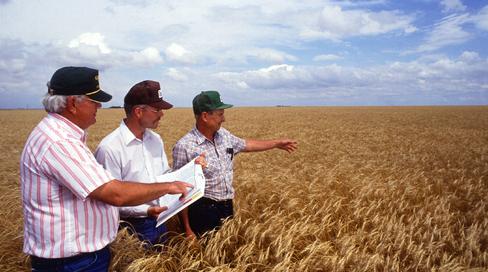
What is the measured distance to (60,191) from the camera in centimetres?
226

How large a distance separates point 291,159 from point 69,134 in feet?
39.2

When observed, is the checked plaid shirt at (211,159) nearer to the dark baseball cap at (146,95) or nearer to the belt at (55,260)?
the dark baseball cap at (146,95)

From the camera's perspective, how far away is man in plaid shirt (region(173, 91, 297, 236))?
393cm

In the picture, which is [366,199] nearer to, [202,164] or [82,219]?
[202,164]

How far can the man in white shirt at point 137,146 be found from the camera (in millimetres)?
3506

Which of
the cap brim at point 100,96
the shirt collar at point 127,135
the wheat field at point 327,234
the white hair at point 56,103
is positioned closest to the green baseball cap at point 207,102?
the shirt collar at point 127,135

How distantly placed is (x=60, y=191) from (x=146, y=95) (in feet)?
4.75

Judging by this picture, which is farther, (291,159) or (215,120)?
(291,159)

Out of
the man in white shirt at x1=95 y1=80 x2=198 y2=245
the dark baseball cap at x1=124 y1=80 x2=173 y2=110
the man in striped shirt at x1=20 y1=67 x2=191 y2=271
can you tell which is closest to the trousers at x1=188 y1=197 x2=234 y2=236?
the man in white shirt at x1=95 y1=80 x2=198 y2=245

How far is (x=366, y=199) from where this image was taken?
612cm

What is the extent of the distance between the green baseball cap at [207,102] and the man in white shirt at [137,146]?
1.30 ft

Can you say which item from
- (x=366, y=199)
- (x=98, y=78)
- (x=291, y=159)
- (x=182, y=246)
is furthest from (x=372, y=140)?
(x=98, y=78)

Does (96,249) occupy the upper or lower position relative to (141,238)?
upper

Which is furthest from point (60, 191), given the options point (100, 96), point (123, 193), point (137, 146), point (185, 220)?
point (185, 220)
